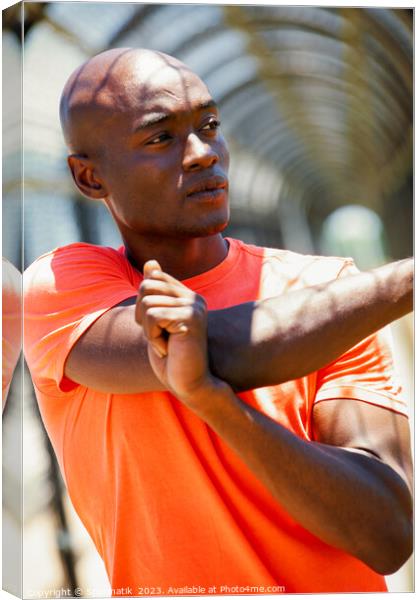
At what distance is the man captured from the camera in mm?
1335

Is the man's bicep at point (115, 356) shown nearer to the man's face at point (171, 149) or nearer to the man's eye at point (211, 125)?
the man's face at point (171, 149)

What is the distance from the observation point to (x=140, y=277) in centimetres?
163

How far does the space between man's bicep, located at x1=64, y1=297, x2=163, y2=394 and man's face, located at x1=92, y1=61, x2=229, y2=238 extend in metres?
0.18

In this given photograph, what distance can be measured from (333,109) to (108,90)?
58 cm

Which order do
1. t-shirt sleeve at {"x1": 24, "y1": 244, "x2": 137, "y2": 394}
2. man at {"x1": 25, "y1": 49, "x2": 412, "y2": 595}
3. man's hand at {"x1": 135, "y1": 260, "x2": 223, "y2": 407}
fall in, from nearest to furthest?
man's hand at {"x1": 135, "y1": 260, "x2": 223, "y2": 407} → man at {"x1": 25, "y1": 49, "x2": 412, "y2": 595} → t-shirt sleeve at {"x1": 24, "y1": 244, "x2": 137, "y2": 394}

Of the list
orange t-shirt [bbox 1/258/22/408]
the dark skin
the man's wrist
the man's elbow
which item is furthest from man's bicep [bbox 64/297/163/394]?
the man's elbow

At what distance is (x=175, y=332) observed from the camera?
3.99 ft

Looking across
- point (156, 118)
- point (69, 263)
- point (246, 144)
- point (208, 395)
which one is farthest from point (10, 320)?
point (246, 144)

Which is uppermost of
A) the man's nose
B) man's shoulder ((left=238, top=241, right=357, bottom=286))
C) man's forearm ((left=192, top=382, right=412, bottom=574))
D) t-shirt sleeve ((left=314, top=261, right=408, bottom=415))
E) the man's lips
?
the man's nose

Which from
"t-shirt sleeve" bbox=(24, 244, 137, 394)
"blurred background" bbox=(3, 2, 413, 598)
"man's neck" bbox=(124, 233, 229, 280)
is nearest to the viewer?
"t-shirt sleeve" bbox=(24, 244, 137, 394)

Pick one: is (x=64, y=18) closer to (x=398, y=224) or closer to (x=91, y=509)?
(x=398, y=224)

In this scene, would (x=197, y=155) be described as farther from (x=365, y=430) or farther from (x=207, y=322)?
(x=365, y=430)

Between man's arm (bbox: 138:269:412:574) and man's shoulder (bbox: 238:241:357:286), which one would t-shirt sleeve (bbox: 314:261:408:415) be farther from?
man's shoulder (bbox: 238:241:357:286)

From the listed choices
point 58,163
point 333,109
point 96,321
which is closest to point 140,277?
point 96,321
